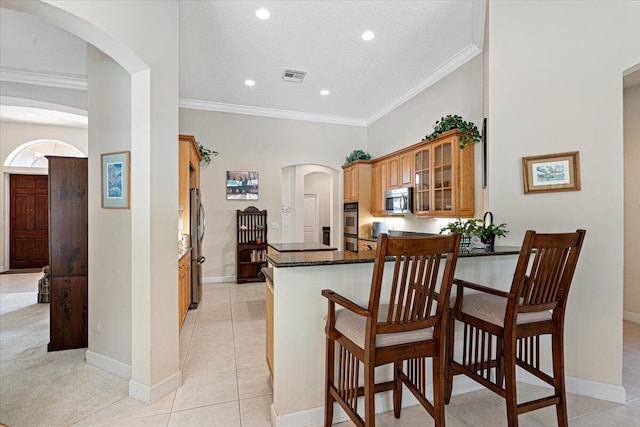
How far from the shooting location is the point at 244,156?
6.30 m

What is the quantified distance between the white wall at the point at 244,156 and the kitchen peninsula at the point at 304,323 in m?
4.36

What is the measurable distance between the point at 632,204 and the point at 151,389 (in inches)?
217

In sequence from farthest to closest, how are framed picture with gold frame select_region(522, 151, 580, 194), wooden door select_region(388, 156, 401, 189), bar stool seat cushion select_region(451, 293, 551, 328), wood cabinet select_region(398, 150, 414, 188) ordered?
wooden door select_region(388, 156, 401, 189) → wood cabinet select_region(398, 150, 414, 188) → framed picture with gold frame select_region(522, 151, 580, 194) → bar stool seat cushion select_region(451, 293, 551, 328)

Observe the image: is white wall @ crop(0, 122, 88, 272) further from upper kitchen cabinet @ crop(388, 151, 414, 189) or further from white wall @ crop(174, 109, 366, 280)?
upper kitchen cabinet @ crop(388, 151, 414, 189)

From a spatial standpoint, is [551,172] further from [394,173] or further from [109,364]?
[109,364]

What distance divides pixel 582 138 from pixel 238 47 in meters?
3.72

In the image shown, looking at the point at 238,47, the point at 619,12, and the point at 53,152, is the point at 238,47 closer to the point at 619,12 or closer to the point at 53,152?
A: the point at 619,12

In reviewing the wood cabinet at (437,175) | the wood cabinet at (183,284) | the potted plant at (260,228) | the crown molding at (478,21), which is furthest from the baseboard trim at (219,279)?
the crown molding at (478,21)

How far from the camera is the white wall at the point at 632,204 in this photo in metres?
3.86

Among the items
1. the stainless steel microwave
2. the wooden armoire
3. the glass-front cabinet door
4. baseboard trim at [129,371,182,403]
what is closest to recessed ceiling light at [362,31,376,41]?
the glass-front cabinet door

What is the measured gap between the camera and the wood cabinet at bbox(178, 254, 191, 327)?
3.49 m

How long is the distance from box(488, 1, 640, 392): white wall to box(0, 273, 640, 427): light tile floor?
60 cm

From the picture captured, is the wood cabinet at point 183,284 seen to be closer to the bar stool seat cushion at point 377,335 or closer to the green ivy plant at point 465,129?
the bar stool seat cushion at point 377,335

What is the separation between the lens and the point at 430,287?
1565 mm
